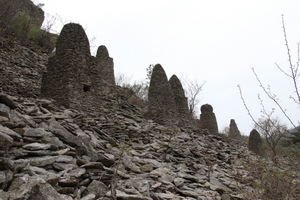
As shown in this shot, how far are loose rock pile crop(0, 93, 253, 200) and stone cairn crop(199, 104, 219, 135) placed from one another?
7592mm

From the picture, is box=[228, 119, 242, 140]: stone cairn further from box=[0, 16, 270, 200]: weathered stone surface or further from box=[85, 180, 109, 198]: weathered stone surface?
box=[85, 180, 109, 198]: weathered stone surface

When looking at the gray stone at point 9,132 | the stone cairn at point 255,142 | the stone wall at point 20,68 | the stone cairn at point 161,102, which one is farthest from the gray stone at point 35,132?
the stone cairn at point 255,142

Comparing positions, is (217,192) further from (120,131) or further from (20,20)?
(20,20)

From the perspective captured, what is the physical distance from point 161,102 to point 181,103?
6.72ft

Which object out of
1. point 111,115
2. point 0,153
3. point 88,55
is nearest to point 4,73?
point 88,55

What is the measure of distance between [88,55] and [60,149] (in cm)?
714

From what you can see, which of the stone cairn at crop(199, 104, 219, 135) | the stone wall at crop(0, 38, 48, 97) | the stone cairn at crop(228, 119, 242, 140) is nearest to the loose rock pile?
the stone wall at crop(0, 38, 48, 97)

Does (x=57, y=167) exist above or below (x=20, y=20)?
below

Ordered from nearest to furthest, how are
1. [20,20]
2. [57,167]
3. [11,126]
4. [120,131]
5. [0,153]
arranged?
[0,153] < [57,167] < [11,126] < [120,131] < [20,20]

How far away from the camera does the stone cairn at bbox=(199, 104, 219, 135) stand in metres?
15.8

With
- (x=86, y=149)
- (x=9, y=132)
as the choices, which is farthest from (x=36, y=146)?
(x=86, y=149)

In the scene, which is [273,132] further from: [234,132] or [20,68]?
[20,68]

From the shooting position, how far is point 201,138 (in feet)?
39.2

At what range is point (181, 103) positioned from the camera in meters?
14.1
